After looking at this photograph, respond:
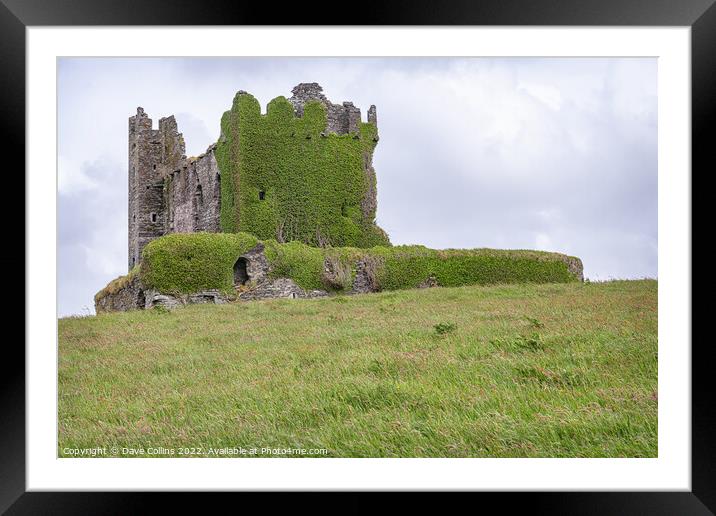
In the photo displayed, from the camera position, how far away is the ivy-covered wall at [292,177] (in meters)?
37.3

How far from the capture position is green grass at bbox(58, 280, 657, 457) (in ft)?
22.9

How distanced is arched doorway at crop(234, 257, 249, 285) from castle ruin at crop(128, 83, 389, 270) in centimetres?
773

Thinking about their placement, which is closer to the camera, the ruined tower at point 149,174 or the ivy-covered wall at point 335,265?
the ivy-covered wall at point 335,265

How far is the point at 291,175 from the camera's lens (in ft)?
126

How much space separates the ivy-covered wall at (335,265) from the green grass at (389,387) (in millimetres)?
11972

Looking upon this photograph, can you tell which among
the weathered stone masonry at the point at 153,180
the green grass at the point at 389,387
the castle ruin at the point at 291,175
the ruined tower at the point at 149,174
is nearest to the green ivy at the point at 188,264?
the castle ruin at the point at 291,175

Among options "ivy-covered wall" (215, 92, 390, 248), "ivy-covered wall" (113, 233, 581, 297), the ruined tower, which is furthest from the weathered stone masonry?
"ivy-covered wall" (113, 233, 581, 297)

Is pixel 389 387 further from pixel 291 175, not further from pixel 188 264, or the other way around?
pixel 291 175

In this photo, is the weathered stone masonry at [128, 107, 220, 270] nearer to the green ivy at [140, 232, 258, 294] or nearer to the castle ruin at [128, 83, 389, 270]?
the castle ruin at [128, 83, 389, 270]

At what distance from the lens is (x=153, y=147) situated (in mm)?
49594
